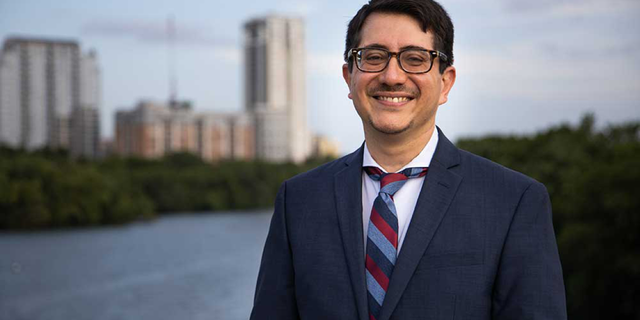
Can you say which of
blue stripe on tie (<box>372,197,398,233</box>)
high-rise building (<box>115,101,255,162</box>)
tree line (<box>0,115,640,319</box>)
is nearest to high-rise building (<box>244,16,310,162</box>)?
high-rise building (<box>115,101,255,162</box>)

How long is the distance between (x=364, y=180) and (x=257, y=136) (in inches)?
3971

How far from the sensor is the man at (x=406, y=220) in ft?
6.37

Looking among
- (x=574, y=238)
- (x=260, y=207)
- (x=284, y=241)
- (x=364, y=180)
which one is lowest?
(x=260, y=207)

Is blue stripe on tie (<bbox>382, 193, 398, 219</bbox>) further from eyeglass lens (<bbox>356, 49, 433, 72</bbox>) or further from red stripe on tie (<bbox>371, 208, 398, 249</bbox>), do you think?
eyeglass lens (<bbox>356, 49, 433, 72</bbox>)

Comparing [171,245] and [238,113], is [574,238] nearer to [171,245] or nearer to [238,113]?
[171,245]

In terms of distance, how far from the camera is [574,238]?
22516mm

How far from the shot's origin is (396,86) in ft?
6.83

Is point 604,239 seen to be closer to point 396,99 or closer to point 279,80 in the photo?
point 396,99

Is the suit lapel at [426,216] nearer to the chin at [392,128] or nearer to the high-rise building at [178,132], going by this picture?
the chin at [392,128]

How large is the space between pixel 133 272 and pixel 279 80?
243 feet

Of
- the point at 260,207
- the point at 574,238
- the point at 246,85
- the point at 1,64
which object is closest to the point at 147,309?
the point at 574,238

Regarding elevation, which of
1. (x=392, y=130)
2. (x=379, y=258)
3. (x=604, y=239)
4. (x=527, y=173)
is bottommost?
(x=604, y=239)

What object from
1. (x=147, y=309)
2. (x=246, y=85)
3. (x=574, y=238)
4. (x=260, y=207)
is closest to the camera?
(x=574, y=238)

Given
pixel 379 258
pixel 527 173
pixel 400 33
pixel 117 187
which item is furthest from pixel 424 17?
pixel 117 187
